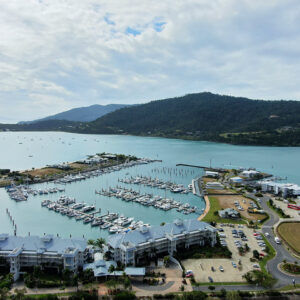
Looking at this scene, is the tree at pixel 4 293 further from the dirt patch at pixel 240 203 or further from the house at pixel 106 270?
the dirt patch at pixel 240 203

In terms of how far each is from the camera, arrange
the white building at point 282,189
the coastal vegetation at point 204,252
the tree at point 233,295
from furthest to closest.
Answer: the white building at point 282,189, the coastal vegetation at point 204,252, the tree at point 233,295

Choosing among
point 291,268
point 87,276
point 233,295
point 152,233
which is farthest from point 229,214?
point 87,276

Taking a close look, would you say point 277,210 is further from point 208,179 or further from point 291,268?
point 208,179

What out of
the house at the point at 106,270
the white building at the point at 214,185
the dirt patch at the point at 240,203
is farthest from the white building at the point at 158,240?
the white building at the point at 214,185

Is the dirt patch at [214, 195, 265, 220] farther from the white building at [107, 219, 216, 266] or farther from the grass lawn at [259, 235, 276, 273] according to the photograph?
the white building at [107, 219, 216, 266]

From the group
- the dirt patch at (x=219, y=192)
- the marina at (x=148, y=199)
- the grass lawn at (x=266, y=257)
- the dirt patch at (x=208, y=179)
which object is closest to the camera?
the grass lawn at (x=266, y=257)

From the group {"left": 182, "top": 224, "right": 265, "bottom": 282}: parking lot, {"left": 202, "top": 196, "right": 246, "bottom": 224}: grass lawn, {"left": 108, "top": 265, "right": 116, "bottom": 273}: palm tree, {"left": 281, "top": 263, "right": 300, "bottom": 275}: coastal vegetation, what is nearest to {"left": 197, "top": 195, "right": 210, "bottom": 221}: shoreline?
{"left": 202, "top": 196, "right": 246, "bottom": 224}: grass lawn

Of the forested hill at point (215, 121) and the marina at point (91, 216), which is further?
the forested hill at point (215, 121)
